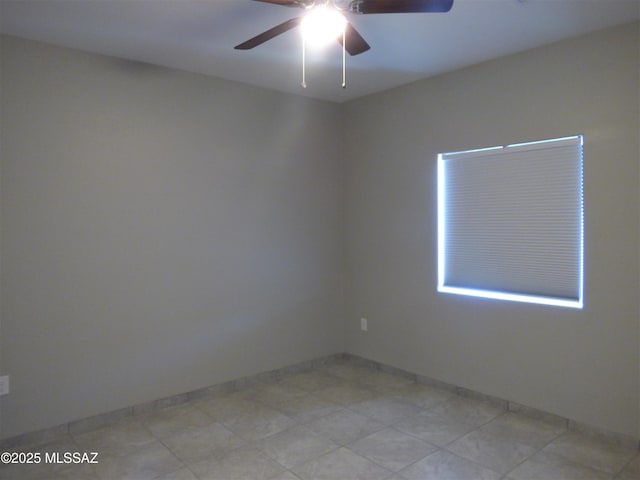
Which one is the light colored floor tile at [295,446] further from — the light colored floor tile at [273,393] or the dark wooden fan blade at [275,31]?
the dark wooden fan blade at [275,31]

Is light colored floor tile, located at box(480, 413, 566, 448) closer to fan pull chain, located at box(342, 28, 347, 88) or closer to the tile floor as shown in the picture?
the tile floor

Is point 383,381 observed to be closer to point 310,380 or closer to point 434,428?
point 310,380

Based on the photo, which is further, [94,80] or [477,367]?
[477,367]

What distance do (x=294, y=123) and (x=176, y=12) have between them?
1.73 metres

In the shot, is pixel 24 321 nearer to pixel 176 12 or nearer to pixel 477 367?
pixel 176 12

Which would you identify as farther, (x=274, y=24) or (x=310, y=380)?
(x=310, y=380)

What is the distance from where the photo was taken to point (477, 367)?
3.47 meters

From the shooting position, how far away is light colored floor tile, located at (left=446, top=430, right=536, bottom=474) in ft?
8.39

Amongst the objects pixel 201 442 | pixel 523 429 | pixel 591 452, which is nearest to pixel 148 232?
pixel 201 442

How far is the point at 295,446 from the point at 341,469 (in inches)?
15.1

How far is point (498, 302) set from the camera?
333 centimetres

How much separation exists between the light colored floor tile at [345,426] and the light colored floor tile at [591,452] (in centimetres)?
109

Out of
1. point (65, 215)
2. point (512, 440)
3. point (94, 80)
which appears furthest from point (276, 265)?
point (512, 440)

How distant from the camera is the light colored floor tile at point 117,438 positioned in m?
2.76
